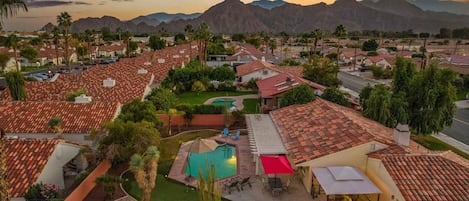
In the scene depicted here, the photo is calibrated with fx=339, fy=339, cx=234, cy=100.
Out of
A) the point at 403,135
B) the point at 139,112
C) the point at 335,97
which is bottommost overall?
the point at 139,112

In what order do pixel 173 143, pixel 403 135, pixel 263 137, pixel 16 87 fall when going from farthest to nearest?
pixel 16 87 < pixel 173 143 < pixel 263 137 < pixel 403 135

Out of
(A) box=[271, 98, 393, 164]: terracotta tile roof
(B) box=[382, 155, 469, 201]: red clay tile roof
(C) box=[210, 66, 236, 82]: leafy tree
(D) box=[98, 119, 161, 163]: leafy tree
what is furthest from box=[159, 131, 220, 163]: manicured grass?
(C) box=[210, 66, 236, 82]: leafy tree

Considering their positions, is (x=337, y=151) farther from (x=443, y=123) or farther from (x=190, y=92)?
(x=190, y=92)

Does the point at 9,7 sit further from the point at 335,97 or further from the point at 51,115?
the point at 335,97

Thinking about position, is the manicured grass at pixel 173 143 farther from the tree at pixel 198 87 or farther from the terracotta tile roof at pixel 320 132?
the tree at pixel 198 87

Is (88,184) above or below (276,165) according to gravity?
below

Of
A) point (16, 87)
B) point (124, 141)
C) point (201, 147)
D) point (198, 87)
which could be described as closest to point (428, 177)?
point (201, 147)

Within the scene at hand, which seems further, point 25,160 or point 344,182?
point 25,160
